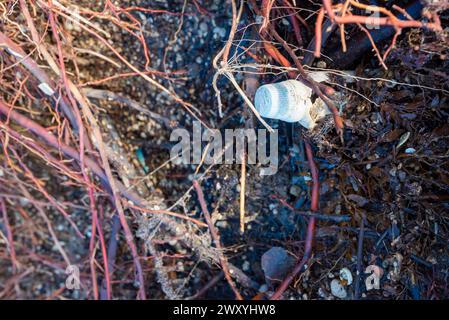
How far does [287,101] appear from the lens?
104cm

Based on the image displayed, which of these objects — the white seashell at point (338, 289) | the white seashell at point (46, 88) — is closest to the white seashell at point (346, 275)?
the white seashell at point (338, 289)

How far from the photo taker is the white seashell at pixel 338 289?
4.02 ft

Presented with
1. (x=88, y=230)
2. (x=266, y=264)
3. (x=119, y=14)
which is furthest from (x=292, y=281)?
(x=119, y=14)

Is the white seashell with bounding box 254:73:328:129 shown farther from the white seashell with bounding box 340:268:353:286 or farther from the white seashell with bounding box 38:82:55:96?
the white seashell with bounding box 38:82:55:96

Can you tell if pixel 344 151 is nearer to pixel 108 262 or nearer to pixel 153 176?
pixel 153 176

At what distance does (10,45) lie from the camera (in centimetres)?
118

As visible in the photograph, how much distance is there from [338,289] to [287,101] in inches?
22.1

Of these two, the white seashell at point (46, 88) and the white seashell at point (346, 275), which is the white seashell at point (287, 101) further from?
the white seashell at point (46, 88)

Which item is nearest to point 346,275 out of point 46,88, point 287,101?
point 287,101

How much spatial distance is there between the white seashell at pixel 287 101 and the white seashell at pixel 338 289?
1.54 feet

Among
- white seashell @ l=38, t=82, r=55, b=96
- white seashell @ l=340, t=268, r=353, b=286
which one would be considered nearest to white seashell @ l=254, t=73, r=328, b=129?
white seashell @ l=340, t=268, r=353, b=286

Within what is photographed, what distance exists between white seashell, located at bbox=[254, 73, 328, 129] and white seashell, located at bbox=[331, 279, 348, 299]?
1.54 feet

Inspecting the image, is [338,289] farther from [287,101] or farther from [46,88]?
[46,88]

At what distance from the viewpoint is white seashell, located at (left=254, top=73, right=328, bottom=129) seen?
1037 mm
